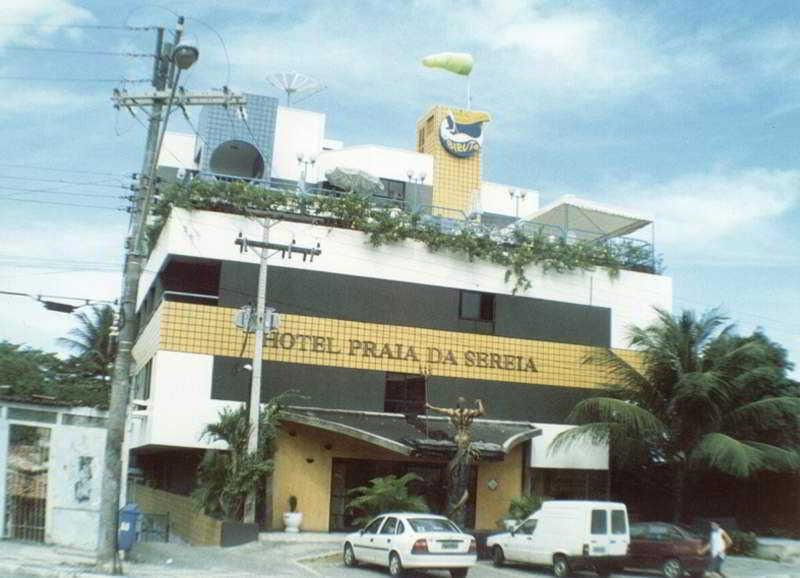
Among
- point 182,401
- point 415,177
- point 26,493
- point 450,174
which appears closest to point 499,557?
point 182,401

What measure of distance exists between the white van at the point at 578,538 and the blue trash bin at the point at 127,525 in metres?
8.99

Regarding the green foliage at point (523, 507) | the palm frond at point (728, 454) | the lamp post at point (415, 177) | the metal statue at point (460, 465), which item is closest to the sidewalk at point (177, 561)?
the metal statue at point (460, 465)

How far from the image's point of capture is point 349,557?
21469 mm

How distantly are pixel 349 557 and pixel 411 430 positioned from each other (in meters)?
6.26

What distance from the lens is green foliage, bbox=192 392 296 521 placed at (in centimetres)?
2397

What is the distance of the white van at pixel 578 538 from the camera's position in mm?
20938

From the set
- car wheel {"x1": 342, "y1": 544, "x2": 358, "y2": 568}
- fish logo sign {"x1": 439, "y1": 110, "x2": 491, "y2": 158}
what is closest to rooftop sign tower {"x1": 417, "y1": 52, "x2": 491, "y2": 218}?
fish logo sign {"x1": 439, "y1": 110, "x2": 491, "y2": 158}

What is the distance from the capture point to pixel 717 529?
21.3 m

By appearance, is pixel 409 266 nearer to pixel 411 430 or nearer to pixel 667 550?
pixel 411 430

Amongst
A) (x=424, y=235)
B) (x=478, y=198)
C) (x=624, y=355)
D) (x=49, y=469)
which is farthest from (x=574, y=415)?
(x=49, y=469)

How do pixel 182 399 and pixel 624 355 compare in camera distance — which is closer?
pixel 182 399

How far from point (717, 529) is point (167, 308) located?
15.7 metres

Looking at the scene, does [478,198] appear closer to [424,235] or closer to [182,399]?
[424,235]

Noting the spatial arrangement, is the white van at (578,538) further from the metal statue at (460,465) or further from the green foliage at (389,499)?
the green foliage at (389,499)
